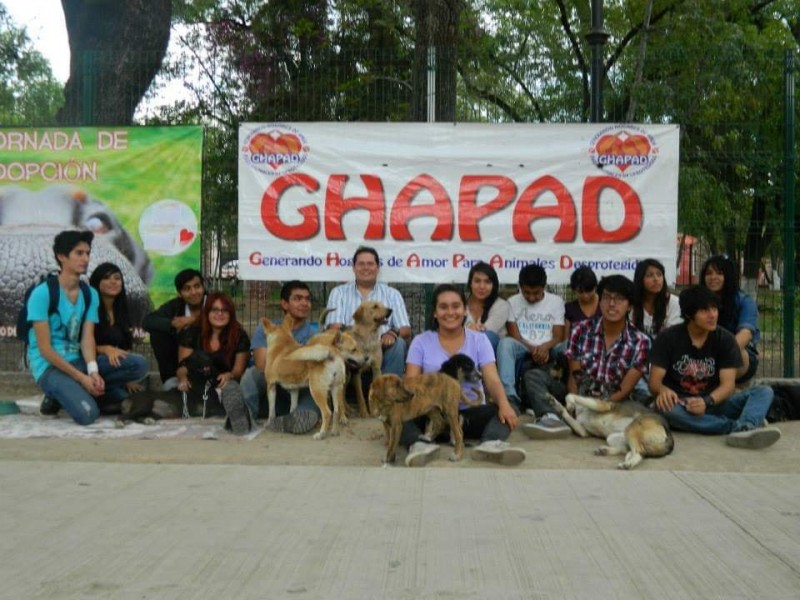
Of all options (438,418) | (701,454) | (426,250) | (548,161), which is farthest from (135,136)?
(701,454)

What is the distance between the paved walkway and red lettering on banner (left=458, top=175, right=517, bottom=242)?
3.59 metres

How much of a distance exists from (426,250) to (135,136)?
10.7 ft

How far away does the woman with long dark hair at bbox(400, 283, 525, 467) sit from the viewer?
21.9 ft

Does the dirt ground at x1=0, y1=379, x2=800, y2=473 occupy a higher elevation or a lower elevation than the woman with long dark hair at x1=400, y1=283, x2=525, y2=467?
lower

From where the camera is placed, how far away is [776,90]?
9.42 meters

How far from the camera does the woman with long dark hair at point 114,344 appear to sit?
26.6 ft

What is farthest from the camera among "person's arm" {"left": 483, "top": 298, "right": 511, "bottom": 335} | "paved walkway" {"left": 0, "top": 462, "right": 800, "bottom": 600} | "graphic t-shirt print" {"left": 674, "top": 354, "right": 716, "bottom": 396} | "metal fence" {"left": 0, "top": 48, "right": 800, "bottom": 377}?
"metal fence" {"left": 0, "top": 48, "right": 800, "bottom": 377}

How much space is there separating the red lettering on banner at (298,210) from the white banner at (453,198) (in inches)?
0.4

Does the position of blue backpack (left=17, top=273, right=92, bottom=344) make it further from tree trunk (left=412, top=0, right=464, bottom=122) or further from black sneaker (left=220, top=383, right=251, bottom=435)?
tree trunk (left=412, top=0, right=464, bottom=122)

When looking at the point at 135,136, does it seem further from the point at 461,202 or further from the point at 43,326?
the point at 461,202

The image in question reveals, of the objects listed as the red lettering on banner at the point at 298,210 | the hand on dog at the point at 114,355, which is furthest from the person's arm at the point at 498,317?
the hand on dog at the point at 114,355

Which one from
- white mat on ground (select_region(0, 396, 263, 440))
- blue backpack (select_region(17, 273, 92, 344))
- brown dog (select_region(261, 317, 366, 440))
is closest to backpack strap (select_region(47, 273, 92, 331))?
blue backpack (select_region(17, 273, 92, 344))

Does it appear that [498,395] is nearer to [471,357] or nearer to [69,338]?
[471,357]

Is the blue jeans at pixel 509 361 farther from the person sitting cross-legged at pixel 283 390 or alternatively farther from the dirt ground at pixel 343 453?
the person sitting cross-legged at pixel 283 390
